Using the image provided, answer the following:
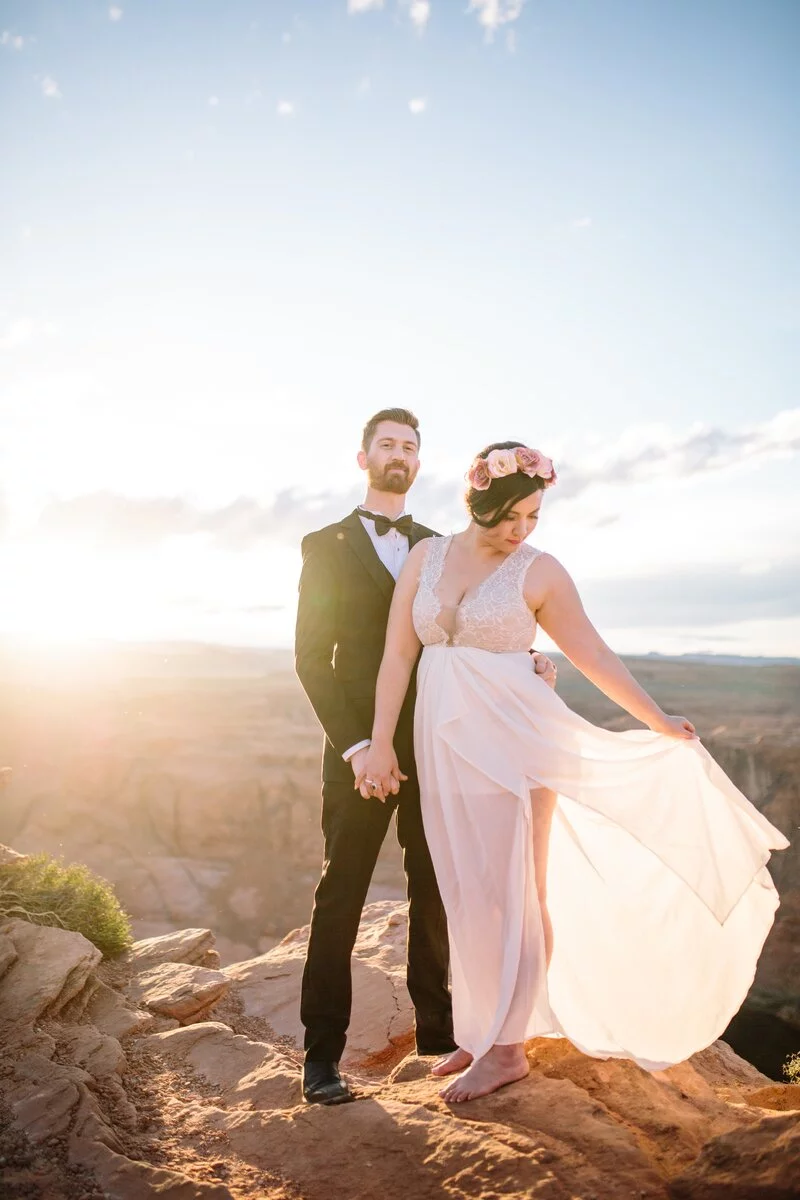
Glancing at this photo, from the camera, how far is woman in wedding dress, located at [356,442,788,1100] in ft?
9.53

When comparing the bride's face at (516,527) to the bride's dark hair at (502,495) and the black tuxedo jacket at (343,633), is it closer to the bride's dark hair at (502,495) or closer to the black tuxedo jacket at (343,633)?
the bride's dark hair at (502,495)

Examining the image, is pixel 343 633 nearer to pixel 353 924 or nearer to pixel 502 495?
pixel 502 495

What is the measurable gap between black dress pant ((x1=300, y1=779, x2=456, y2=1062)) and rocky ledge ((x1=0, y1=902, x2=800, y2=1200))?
0.23m

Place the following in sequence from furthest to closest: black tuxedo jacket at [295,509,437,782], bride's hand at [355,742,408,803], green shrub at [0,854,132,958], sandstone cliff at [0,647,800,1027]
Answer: sandstone cliff at [0,647,800,1027], green shrub at [0,854,132,958], black tuxedo jacket at [295,509,437,782], bride's hand at [355,742,408,803]

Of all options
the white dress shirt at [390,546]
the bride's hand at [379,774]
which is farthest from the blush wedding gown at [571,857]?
the white dress shirt at [390,546]

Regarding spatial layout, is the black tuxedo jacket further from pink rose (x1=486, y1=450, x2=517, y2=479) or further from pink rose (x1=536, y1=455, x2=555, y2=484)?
pink rose (x1=536, y1=455, x2=555, y2=484)

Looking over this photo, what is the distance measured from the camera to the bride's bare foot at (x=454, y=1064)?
3.05 metres

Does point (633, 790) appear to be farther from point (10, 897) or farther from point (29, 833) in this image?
point (29, 833)

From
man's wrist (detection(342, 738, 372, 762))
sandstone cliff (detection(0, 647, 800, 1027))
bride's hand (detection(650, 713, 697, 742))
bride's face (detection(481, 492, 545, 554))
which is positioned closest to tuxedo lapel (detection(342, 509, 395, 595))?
bride's face (detection(481, 492, 545, 554))

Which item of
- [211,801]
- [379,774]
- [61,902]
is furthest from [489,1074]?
[211,801]

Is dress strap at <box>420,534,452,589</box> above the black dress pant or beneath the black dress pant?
above

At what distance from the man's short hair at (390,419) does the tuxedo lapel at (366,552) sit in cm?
38

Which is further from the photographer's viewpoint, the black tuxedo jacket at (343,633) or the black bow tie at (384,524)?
the black bow tie at (384,524)

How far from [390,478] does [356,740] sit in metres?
1.14
